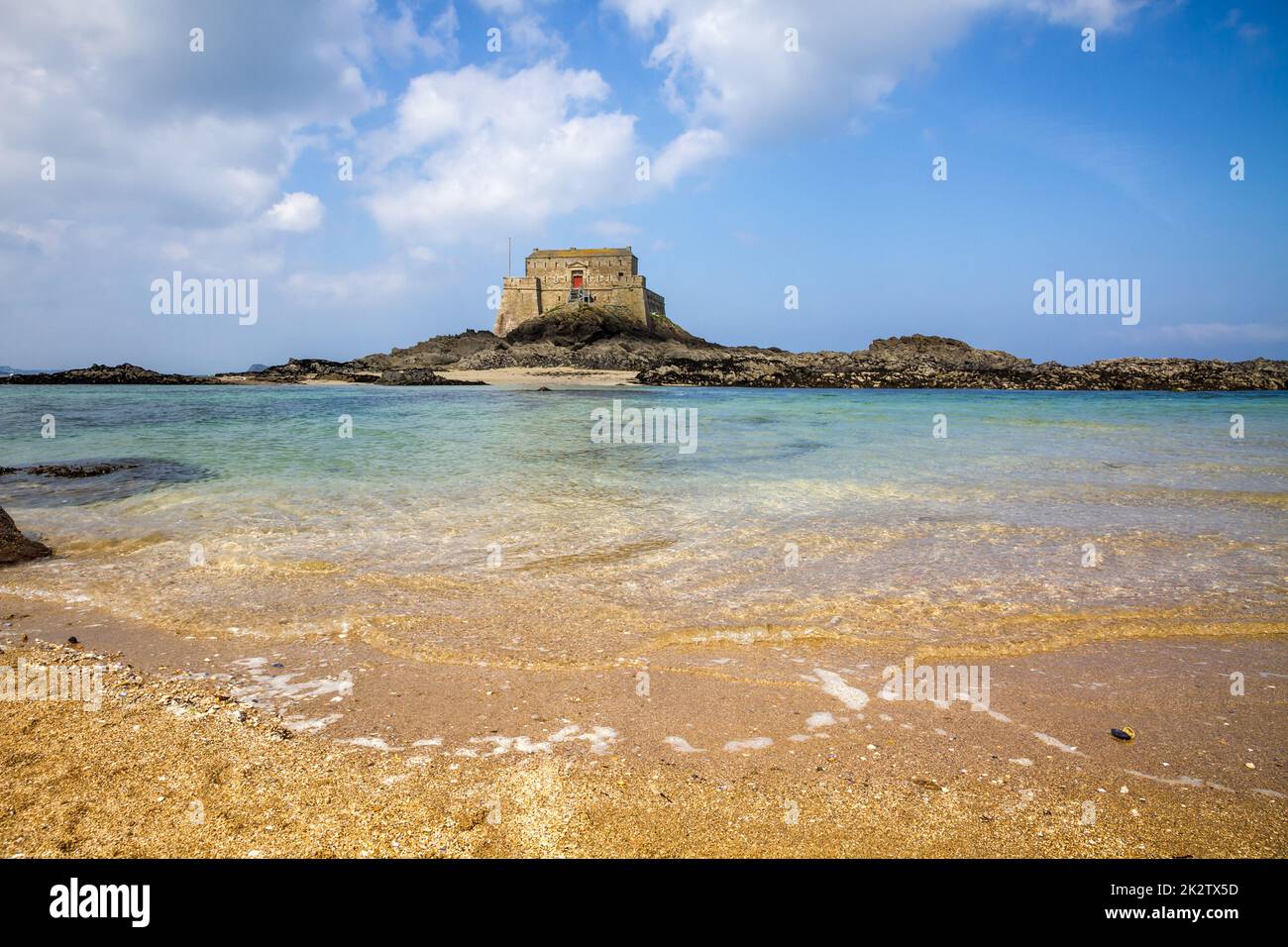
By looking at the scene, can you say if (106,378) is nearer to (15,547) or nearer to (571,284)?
(571,284)

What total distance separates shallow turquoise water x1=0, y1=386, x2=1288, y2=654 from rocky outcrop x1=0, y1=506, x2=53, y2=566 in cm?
24

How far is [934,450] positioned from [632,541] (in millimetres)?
10093

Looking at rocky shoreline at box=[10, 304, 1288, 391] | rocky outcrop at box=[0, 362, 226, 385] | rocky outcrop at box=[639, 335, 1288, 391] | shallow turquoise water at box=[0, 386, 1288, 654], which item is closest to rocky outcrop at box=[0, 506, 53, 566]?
shallow turquoise water at box=[0, 386, 1288, 654]

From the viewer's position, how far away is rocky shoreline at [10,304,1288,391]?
169 feet

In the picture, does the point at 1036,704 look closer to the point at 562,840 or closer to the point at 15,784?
the point at 562,840

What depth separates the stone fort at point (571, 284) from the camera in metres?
82.2

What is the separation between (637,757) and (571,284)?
283ft

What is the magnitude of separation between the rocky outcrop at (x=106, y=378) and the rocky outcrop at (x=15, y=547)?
5213cm

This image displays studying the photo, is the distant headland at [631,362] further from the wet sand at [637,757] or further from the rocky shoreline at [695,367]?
the wet sand at [637,757]

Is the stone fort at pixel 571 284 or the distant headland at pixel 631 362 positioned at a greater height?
the stone fort at pixel 571 284

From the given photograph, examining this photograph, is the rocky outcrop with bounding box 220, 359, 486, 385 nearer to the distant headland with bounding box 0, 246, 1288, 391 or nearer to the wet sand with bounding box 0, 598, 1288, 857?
the distant headland with bounding box 0, 246, 1288, 391

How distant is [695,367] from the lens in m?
56.7

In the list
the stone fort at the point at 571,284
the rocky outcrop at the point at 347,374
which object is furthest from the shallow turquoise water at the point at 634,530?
Result: the stone fort at the point at 571,284

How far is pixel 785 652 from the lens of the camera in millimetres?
3926
